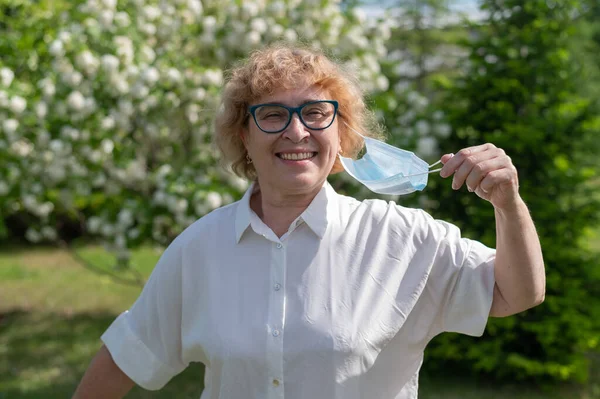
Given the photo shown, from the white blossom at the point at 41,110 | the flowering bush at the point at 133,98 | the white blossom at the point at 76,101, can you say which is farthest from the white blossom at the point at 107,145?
the white blossom at the point at 41,110

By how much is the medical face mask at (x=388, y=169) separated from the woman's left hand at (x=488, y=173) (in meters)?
0.16

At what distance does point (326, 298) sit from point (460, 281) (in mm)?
362

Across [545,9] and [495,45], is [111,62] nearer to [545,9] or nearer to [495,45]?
[495,45]

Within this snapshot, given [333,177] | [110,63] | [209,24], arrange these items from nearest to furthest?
[110,63]
[209,24]
[333,177]

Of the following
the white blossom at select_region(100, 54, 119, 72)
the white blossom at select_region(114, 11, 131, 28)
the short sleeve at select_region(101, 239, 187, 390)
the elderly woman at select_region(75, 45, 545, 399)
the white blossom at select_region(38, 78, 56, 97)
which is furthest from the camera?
the white blossom at select_region(114, 11, 131, 28)

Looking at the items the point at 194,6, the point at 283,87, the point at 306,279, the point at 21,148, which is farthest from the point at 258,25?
the point at 306,279

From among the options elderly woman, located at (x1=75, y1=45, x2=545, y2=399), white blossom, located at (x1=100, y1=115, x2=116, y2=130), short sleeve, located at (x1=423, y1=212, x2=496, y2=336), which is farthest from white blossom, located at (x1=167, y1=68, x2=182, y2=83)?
short sleeve, located at (x1=423, y1=212, x2=496, y2=336)

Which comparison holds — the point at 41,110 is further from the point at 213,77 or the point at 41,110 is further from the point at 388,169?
the point at 388,169

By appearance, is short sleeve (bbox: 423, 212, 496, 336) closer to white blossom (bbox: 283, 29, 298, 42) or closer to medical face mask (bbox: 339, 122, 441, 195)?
medical face mask (bbox: 339, 122, 441, 195)

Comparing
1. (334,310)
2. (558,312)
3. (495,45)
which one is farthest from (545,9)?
(334,310)

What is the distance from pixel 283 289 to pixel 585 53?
411 centimetres

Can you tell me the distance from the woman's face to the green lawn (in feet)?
10.7

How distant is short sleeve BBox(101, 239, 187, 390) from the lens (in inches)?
81.8

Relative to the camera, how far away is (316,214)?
1.99 meters
